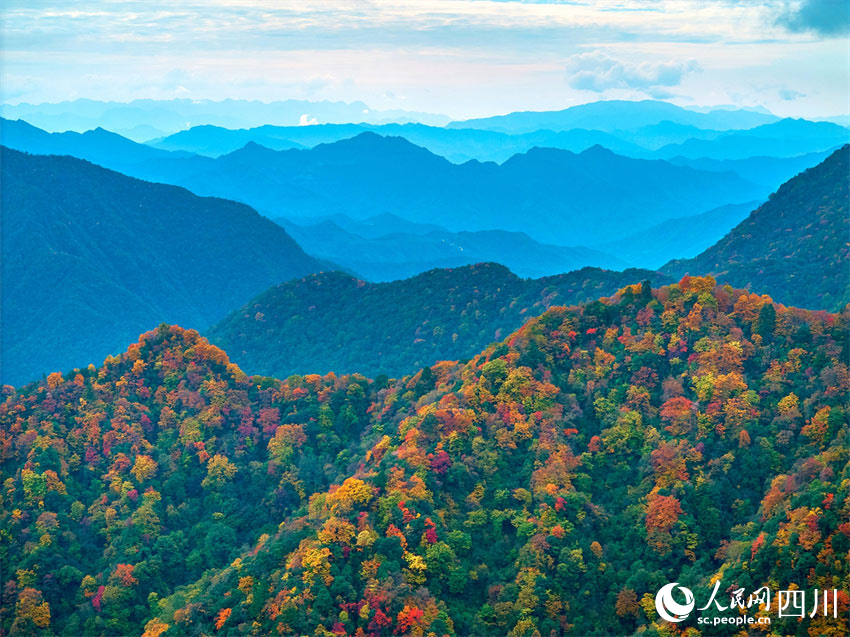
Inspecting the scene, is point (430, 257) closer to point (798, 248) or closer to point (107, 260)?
point (107, 260)

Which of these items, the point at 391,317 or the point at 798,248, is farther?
the point at 391,317

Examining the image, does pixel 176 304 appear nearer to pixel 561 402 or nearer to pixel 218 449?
pixel 218 449

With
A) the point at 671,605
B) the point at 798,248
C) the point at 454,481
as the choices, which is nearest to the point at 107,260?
the point at 798,248

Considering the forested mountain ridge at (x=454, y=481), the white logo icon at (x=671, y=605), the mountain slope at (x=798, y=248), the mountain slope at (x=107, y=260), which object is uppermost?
the mountain slope at (x=107, y=260)

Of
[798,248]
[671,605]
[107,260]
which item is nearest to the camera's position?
[671,605]

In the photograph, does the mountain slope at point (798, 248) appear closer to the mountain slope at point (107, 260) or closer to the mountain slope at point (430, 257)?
the mountain slope at point (430, 257)

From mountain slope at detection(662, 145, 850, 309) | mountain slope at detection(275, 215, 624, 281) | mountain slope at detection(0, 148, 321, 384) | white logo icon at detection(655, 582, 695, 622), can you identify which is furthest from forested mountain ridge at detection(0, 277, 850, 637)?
mountain slope at detection(275, 215, 624, 281)

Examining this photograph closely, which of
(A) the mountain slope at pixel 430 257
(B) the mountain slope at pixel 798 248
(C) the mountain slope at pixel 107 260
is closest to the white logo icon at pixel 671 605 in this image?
(B) the mountain slope at pixel 798 248

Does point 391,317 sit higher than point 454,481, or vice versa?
point 391,317
